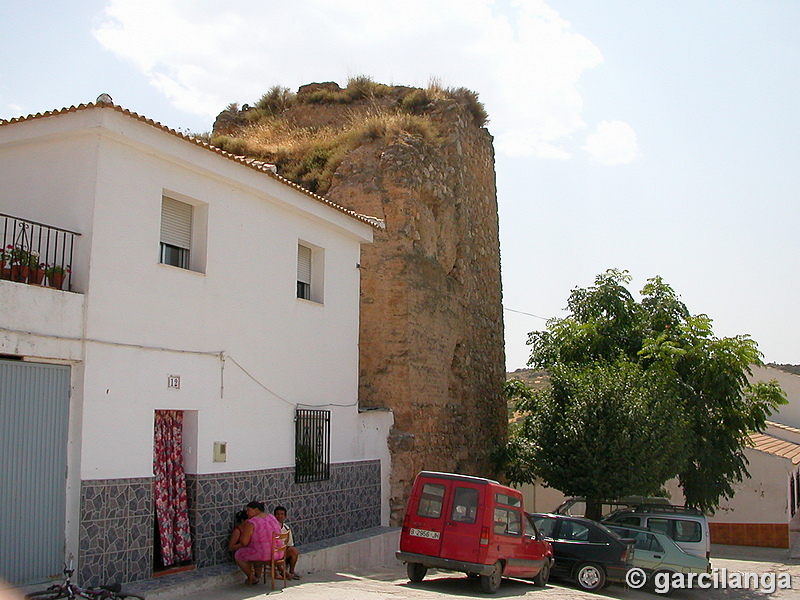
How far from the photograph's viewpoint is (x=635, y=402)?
664 inches

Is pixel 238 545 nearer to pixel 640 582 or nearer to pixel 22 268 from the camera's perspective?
pixel 22 268

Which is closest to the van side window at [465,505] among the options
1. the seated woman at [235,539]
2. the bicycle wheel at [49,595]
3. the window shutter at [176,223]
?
the seated woman at [235,539]

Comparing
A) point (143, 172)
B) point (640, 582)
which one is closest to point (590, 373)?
point (640, 582)

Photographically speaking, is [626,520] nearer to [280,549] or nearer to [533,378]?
[280,549]

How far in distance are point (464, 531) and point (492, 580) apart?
32.7 inches

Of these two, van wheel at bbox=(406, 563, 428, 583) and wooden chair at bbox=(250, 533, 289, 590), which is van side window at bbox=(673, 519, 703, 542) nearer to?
van wheel at bbox=(406, 563, 428, 583)

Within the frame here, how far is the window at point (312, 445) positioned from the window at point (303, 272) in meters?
2.15

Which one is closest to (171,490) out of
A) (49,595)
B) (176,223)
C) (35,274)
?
(49,595)

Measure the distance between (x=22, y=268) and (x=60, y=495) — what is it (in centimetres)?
257

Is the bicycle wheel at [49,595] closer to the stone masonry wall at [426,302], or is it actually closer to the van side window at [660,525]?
the stone masonry wall at [426,302]

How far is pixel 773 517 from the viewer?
901 inches

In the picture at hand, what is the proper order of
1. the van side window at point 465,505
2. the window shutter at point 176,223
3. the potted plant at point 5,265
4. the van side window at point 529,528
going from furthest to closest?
1. the van side window at point 529,528
2. the van side window at point 465,505
3. the window shutter at point 176,223
4. the potted plant at point 5,265
